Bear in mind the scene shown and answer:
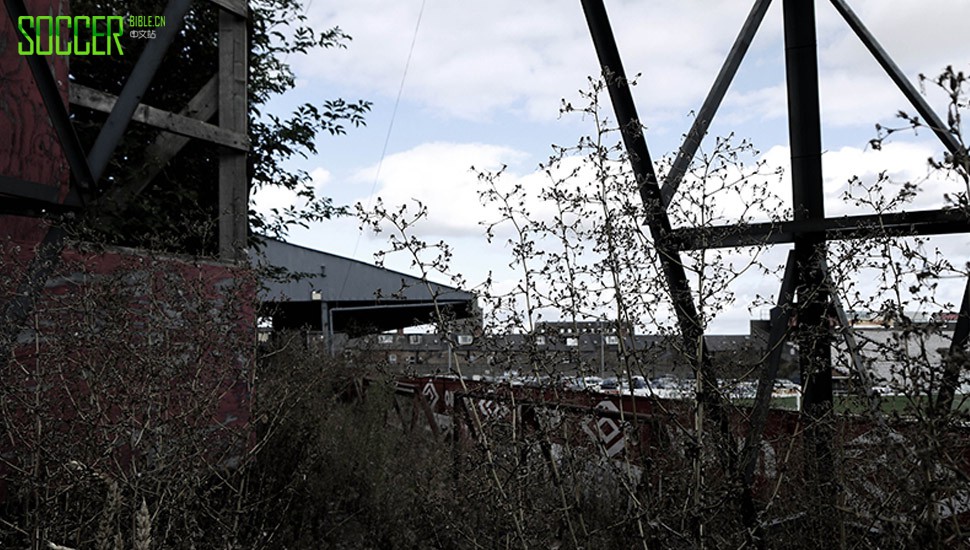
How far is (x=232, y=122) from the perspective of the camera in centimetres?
685

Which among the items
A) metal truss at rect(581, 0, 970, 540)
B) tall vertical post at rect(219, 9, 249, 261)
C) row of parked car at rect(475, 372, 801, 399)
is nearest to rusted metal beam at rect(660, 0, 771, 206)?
metal truss at rect(581, 0, 970, 540)

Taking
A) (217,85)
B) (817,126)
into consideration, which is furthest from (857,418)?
(217,85)

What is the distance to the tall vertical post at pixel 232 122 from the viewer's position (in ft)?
21.8

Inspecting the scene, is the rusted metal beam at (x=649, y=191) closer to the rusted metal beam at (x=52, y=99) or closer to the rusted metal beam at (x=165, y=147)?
the rusted metal beam at (x=52, y=99)

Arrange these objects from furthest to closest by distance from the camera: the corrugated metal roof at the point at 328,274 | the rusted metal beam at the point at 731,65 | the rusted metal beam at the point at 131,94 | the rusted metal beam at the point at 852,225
→ the corrugated metal roof at the point at 328,274 < the rusted metal beam at the point at 131,94 < the rusted metal beam at the point at 731,65 < the rusted metal beam at the point at 852,225

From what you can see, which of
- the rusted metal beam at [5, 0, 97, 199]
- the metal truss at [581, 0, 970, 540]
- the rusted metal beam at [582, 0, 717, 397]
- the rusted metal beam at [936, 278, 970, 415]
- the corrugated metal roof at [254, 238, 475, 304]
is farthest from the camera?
the corrugated metal roof at [254, 238, 475, 304]

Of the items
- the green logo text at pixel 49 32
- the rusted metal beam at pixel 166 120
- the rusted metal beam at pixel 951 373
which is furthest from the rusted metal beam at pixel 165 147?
the rusted metal beam at pixel 951 373

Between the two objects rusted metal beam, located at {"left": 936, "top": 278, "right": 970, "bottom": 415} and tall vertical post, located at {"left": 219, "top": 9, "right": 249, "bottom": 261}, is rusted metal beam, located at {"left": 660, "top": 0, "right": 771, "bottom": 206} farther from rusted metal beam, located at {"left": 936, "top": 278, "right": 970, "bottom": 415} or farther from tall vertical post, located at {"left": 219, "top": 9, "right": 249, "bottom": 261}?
tall vertical post, located at {"left": 219, "top": 9, "right": 249, "bottom": 261}

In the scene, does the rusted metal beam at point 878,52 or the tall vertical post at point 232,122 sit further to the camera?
the tall vertical post at point 232,122

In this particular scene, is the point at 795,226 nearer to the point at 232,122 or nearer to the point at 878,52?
the point at 878,52

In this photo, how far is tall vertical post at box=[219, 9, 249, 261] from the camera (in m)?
6.64

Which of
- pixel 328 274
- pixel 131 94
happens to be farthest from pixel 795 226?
pixel 328 274

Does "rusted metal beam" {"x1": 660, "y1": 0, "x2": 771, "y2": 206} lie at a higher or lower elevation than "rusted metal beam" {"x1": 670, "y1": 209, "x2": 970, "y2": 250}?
higher

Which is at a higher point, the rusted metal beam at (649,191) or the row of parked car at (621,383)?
the rusted metal beam at (649,191)
